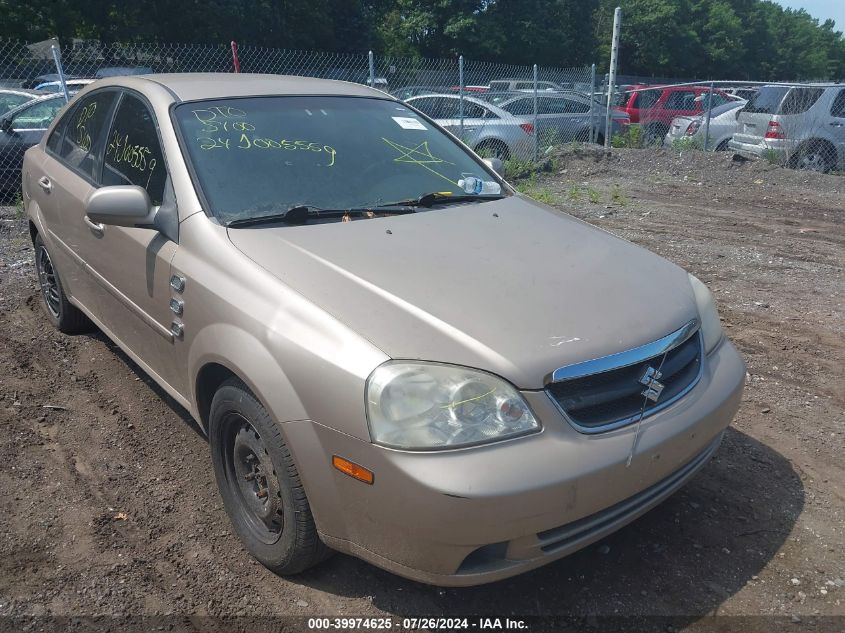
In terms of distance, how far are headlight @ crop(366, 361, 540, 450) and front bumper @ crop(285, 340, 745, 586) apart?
0.13 feet

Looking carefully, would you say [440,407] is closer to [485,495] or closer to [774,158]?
[485,495]

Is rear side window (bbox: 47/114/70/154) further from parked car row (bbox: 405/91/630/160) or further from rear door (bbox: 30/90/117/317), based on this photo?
parked car row (bbox: 405/91/630/160)

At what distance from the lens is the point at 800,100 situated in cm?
1214

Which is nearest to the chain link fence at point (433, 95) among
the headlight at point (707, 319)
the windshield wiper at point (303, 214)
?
the windshield wiper at point (303, 214)

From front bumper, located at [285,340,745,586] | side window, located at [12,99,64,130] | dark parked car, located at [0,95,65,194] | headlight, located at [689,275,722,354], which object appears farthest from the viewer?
side window, located at [12,99,64,130]

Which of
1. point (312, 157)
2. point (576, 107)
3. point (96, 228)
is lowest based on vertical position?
point (576, 107)

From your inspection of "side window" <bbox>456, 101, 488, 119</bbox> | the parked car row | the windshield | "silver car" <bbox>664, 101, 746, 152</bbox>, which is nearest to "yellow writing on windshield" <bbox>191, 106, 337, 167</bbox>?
the windshield

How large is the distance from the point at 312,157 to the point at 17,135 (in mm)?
8267

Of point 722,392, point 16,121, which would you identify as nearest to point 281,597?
point 722,392

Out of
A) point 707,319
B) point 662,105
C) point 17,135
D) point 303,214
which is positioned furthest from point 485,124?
point 707,319

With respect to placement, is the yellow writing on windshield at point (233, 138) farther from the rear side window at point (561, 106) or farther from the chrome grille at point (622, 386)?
the rear side window at point (561, 106)

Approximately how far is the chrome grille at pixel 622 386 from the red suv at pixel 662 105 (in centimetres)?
1445

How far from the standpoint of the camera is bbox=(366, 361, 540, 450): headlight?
2170 mm

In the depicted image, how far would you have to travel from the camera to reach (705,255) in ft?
23.1
